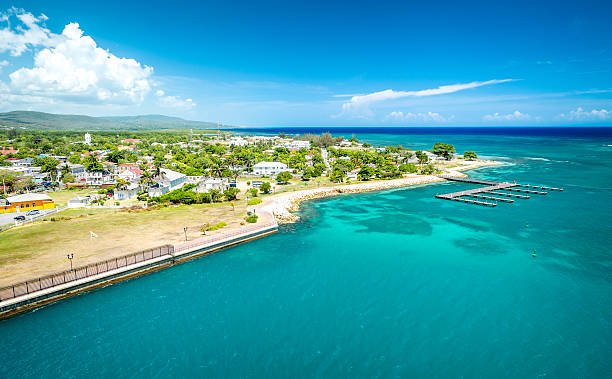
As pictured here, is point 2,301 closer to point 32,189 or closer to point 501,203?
point 32,189

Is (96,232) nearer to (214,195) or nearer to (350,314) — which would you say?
(214,195)

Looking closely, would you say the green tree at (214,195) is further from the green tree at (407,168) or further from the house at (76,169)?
the green tree at (407,168)

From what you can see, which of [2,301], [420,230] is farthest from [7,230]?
[420,230]

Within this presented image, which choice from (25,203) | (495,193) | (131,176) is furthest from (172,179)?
(495,193)

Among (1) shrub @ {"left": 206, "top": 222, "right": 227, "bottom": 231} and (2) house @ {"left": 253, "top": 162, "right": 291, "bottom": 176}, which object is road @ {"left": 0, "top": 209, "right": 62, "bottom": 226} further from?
(2) house @ {"left": 253, "top": 162, "right": 291, "bottom": 176}

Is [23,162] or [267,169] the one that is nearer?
[267,169]
